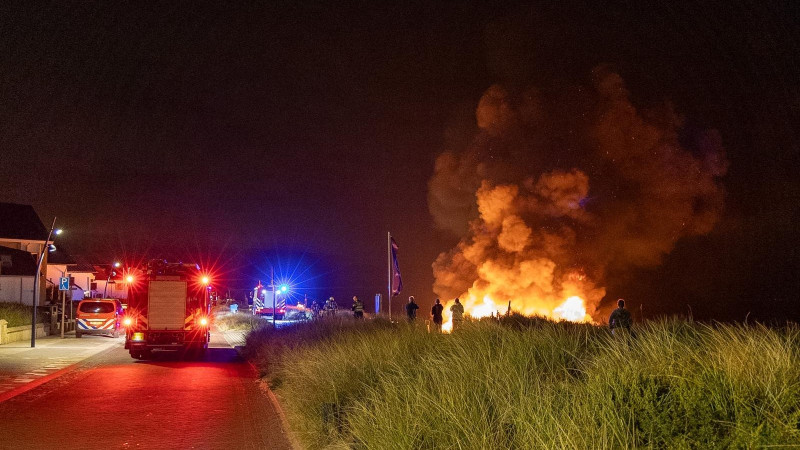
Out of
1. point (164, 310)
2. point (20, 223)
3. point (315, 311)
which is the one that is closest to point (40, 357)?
point (164, 310)

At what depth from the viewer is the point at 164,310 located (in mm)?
21734

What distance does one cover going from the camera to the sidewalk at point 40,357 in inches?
613

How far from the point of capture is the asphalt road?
920 cm

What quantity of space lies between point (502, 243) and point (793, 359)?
96.0 ft

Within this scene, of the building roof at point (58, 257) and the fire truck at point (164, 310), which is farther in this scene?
the building roof at point (58, 257)

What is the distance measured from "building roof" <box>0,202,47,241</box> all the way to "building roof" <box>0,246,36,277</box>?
52.3 inches

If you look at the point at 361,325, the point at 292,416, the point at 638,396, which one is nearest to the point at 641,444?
the point at 638,396

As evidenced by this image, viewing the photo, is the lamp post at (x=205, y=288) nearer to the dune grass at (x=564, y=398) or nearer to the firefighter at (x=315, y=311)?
the firefighter at (x=315, y=311)

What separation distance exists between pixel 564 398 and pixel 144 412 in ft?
26.5

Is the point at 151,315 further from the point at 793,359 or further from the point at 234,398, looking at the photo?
the point at 793,359

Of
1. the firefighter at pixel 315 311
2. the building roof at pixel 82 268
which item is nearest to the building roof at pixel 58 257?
the building roof at pixel 82 268

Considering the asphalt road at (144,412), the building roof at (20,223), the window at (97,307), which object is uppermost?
the building roof at (20,223)

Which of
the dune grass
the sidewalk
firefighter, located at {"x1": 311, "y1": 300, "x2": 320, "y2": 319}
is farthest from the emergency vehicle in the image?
the dune grass

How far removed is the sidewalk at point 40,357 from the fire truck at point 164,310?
1816 millimetres
